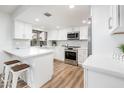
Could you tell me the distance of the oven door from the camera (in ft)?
13.6

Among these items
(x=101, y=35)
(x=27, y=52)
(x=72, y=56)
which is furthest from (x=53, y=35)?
(x=101, y=35)

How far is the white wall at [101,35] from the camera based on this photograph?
154 centimetres

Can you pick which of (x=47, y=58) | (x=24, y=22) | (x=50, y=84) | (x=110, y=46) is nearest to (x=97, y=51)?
(x=110, y=46)

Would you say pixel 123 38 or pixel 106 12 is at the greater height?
pixel 106 12

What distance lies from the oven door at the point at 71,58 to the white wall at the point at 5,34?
2.65 metres

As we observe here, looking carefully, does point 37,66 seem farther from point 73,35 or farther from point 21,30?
point 73,35

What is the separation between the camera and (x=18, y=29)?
3.44 m

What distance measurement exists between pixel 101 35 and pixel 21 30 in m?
3.17

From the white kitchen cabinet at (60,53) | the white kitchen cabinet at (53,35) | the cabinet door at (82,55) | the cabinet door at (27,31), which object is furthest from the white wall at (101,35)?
the white kitchen cabinet at (53,35)

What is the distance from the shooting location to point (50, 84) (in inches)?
90.0

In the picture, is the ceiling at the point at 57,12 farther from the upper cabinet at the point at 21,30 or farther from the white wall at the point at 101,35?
the white wall at the point at 101,35
